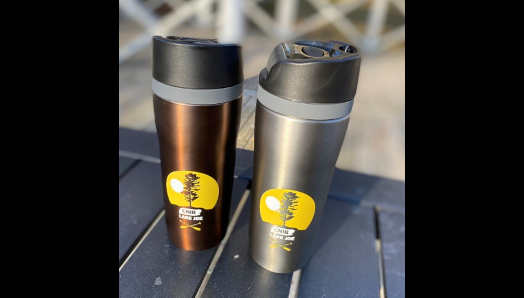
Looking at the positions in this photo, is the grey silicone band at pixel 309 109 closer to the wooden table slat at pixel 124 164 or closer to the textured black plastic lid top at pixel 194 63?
the textured black plastic lid top at pixel 194 63

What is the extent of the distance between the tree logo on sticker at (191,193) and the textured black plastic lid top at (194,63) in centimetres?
13

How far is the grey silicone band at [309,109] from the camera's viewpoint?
1.30 ft

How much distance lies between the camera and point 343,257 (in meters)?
0.58

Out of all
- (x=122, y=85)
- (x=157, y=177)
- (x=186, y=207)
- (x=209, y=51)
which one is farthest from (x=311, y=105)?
(x=122, y=85)

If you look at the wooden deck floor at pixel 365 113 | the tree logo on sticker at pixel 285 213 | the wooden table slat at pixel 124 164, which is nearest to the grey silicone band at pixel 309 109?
the tree logo on sticker at pixel 285 213

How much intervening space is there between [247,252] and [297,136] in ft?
0.82

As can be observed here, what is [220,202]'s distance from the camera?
548 mm

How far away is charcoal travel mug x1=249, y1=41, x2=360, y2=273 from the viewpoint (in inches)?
15.2

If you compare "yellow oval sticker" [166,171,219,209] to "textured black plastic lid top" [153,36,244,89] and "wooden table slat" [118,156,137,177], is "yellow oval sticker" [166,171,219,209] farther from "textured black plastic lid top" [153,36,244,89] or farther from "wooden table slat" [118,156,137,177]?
"wooden table slat" [118,156,137,177]

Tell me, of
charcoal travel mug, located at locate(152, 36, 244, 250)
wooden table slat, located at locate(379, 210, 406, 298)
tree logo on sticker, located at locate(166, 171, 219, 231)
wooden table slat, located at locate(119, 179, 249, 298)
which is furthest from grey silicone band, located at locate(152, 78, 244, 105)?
wooden table slat, located at locate(379, 210, 406, 298)

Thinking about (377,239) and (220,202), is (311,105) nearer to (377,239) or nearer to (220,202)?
(220,202)

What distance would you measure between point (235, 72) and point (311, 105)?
0.11 metres

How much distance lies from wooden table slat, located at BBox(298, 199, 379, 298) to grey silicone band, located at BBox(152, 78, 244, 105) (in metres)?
0.30

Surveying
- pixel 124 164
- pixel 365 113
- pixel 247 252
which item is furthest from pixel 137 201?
pixel 365 113
